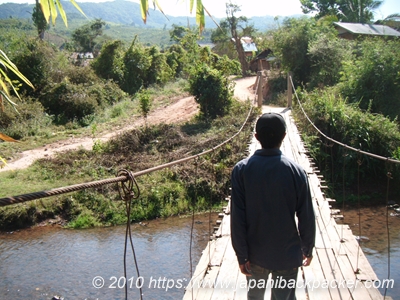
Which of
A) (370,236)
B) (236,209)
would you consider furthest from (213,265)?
(370,236)

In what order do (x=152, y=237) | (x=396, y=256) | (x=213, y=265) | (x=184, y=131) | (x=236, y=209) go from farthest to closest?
(x=184, y=131), (x=152, y=237), (x=396, y=256), (x=213, y=265), (x=236, y=209)

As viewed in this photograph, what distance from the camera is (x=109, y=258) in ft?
19.8

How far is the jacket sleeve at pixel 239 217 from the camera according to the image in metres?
1.64

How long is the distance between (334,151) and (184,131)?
10.8 ft

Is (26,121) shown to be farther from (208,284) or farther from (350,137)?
(208,284)

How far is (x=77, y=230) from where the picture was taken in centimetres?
716

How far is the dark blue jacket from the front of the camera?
160 cm

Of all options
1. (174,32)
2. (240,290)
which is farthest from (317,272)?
(174,32)

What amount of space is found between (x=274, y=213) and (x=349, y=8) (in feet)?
87.8

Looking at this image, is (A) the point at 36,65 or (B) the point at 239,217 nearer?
(B) the point at 239,217

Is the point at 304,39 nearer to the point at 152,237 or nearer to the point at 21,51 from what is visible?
the point at 21,51

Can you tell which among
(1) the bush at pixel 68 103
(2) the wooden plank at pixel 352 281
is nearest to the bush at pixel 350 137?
(2) the wooden plank at pixel 352 281

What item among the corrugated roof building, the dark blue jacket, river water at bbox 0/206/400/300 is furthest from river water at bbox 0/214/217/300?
the corrugated roof building

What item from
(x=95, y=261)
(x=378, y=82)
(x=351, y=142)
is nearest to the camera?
(x=95, y=261)
